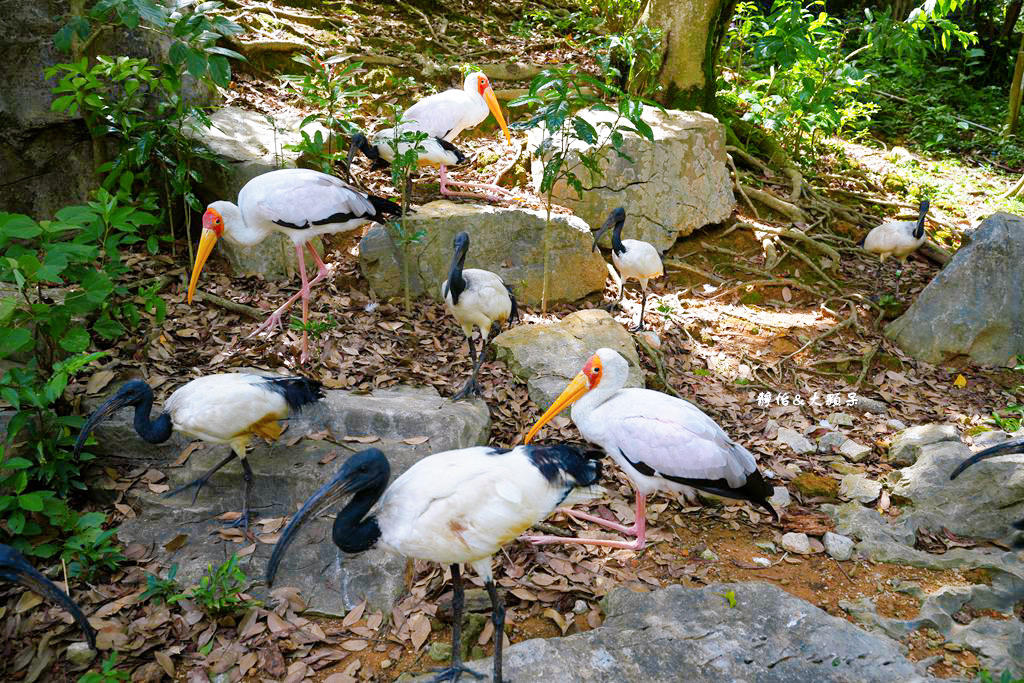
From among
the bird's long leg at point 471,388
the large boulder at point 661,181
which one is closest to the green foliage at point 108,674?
the bird's long leg at point 471,388

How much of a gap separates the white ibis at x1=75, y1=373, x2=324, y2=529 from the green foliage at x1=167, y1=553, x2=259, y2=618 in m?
0.40

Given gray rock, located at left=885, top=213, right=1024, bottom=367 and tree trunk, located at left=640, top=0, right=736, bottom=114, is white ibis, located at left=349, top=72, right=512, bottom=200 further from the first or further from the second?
gray rock, located at left=885, top=213, right=1024, bottom=367

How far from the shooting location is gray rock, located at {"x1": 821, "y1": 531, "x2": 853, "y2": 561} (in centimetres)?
418

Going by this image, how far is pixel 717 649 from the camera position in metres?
3.18

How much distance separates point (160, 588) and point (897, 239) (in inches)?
285

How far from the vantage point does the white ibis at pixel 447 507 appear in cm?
299

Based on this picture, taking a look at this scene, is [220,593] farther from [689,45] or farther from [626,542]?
[689,45]

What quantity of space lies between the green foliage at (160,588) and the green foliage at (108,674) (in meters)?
0.31

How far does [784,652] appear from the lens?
3168 mm

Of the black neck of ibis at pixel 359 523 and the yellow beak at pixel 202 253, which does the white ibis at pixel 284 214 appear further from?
the black neck of ibis at pixel 359 523

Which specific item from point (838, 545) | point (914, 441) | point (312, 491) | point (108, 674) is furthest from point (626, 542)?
point (108, 674)

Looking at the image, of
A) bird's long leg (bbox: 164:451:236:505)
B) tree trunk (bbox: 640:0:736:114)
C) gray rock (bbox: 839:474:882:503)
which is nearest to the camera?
bird's long leg (bbox: 164:451:236:505)

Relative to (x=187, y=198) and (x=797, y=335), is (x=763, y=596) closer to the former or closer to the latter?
(x=797, y=335)

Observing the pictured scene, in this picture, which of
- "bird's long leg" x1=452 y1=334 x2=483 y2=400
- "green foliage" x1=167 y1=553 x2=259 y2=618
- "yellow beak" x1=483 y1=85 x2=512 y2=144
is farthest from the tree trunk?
"green foliage" x1=167 y1=553 x2=259 y2=618
